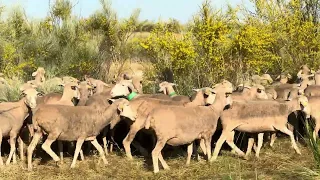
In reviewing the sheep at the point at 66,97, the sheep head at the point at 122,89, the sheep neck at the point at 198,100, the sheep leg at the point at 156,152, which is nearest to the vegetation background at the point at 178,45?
the sheep at the point at 66,97

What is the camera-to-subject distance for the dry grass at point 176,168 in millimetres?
10086

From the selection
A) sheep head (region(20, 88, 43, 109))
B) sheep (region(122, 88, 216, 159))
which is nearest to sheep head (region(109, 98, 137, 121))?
sheep (region(122, 88, 216, 159))

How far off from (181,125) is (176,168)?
3.48 ft

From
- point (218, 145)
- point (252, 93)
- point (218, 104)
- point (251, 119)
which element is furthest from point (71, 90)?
point (252, 93)

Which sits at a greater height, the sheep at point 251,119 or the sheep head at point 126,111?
the sheep head at point 126,111

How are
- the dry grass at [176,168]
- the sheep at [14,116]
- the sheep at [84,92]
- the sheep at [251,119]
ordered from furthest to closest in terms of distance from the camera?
1. the sheep at [84,92]
2. the sheep at [251,119]
3. the sheep at [14,116]
4. the dry grass at [176,168]

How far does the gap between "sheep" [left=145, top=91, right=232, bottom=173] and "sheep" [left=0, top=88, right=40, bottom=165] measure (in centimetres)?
309

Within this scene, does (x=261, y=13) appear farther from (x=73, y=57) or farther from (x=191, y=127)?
(x=191, y=127)

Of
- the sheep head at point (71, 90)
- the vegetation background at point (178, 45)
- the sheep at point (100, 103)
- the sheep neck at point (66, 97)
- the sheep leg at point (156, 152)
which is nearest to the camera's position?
the sheep leg at point (156, 152)

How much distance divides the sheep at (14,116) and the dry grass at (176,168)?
0.68 metres

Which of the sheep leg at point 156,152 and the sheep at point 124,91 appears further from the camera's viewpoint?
the sheep at point 124,91

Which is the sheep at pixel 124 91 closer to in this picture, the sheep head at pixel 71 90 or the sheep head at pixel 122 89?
the sheep head at pixel 122 89

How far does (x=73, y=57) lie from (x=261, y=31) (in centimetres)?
830

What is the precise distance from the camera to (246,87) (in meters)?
13.7
